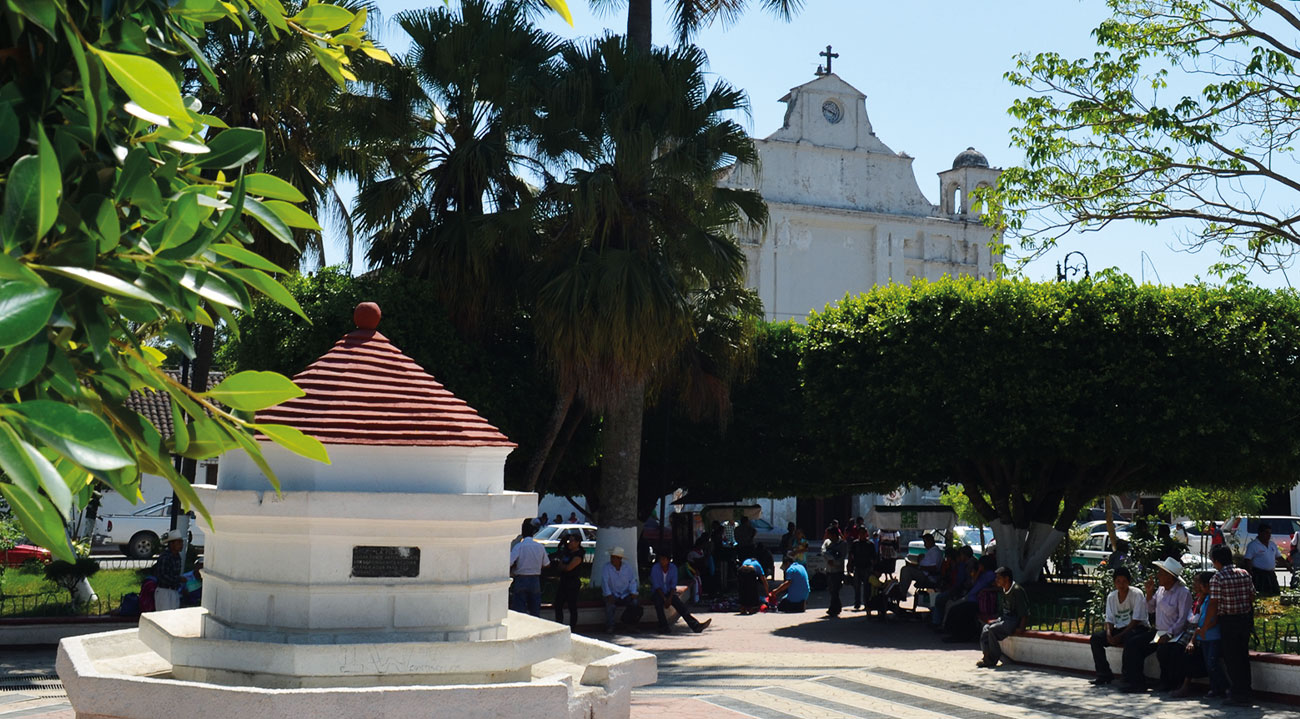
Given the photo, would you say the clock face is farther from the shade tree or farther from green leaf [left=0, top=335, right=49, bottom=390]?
green leaf [left=0, top=335, right=49, bottom=390]

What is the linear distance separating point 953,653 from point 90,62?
586 inches

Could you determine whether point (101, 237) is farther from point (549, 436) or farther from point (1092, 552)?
point (1092, 552)

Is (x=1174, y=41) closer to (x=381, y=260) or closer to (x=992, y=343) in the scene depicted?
(x=992, y=343)

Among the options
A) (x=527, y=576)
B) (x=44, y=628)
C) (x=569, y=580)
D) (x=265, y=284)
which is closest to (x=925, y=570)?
(x=569, y=580)

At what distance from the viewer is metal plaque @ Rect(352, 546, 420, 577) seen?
7.30 metres

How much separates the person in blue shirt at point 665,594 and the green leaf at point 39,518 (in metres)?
16.1

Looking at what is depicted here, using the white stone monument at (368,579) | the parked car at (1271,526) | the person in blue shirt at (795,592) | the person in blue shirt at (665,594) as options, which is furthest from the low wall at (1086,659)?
the parked car at (1271,526)

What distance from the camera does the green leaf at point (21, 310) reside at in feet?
7.32

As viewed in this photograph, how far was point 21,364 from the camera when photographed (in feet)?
8.07

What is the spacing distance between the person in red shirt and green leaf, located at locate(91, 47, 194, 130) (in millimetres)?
11217

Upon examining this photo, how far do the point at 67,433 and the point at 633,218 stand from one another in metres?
16.2

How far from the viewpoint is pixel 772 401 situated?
2488 cm

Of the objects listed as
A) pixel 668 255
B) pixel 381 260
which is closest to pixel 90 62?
pixel 668 255

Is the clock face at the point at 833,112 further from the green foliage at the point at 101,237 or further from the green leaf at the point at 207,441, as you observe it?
the green leaf at the point at 207,441
